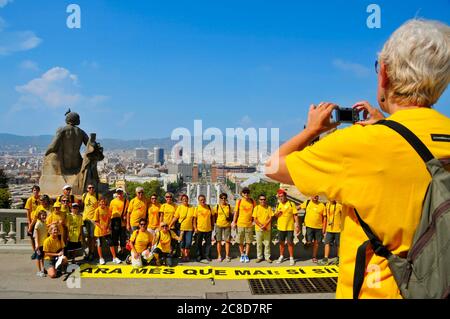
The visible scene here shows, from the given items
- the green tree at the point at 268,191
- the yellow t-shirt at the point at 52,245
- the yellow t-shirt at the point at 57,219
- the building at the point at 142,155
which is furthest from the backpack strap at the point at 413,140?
the building at the point at 142,155

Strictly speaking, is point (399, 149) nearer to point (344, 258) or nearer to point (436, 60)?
point (436, 60)

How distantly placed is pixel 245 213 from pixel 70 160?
213 inches

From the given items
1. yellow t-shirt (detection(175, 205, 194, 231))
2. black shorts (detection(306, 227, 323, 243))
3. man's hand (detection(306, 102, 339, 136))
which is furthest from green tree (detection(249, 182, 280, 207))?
man's hand (detection(306, 102, 339, 136))

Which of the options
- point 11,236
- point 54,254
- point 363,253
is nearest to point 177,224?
point 54,254

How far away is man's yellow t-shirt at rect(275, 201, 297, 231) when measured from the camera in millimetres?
10016

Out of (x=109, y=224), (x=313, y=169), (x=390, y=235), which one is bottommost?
(x=109, y=224)

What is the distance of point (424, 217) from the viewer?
4.32 ft

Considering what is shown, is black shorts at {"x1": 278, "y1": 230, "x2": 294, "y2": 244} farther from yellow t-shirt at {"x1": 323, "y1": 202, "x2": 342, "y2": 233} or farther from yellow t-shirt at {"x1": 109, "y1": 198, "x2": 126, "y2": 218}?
yellow t-shirt at {"x1": 109, "y1": 198, "x2": 126, "y2": 218}

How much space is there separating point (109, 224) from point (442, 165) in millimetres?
9169

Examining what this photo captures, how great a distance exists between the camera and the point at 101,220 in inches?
376

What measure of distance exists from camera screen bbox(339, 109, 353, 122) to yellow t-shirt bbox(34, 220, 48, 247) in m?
8.31

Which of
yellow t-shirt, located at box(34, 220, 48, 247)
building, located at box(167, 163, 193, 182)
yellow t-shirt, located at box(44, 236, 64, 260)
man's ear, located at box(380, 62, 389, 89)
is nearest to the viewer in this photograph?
man's ear, located at box(380, 62, 389, 89)

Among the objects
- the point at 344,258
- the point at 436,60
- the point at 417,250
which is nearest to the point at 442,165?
the point at 417,250

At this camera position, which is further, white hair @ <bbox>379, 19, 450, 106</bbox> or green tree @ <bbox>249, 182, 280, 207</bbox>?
green tree @ <bbox>249, 182, 280, 207</bbox>
